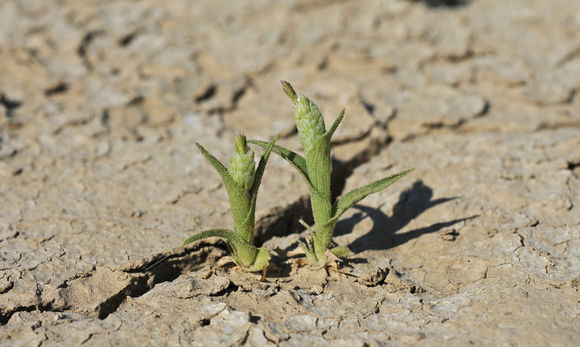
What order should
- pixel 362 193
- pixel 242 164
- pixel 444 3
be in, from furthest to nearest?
pixel 444 3 → pixel 362 193 → pixel 242 164

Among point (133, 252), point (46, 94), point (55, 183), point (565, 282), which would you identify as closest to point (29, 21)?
point (46, 94)

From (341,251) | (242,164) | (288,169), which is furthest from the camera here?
(288,169)

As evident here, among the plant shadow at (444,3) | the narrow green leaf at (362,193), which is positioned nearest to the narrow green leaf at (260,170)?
the narrow green leaf at (362,193)

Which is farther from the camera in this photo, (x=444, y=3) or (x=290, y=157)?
(x=444, y=3)

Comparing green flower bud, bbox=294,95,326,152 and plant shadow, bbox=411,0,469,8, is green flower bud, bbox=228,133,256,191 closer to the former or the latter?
green flower bud, bbox=294,95,326,152

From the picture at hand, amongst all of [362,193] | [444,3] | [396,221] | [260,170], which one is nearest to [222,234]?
[260,170]

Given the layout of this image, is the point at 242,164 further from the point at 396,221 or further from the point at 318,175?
the point at 396,221

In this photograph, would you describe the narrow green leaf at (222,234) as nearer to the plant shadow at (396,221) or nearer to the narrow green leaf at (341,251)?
the narrow green leaf at (341,251)
